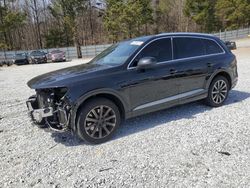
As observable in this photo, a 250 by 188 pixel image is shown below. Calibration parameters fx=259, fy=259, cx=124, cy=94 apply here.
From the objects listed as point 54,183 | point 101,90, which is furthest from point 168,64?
point 54,183

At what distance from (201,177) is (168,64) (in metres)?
2.37

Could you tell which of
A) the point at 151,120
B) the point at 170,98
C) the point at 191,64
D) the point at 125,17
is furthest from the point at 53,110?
the point at 125,17

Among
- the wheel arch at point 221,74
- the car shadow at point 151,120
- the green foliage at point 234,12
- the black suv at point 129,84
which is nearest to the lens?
the black suv at point 129,84

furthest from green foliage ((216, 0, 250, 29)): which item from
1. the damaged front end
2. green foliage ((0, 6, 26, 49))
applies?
the damaged front end

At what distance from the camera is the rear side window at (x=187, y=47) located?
516 centimetres

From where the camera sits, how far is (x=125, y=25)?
124ft

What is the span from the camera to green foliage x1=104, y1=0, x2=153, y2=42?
Answer: 36812 millimetres

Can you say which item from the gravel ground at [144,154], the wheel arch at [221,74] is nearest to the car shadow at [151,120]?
the gravel ground at [144,154]

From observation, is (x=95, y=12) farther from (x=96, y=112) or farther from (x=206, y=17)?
(x=96, y=112)

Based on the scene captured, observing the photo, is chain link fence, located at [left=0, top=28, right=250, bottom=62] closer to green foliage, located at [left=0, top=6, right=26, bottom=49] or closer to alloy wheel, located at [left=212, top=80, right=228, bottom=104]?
green foliage, located at [left=0, top=6, right=26, bottom=49]

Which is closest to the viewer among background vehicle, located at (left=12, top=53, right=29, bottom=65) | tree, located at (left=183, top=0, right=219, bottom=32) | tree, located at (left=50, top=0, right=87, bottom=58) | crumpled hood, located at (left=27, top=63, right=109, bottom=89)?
crumpled hood, located at (left=27, top=63, right=109, bottom=89)

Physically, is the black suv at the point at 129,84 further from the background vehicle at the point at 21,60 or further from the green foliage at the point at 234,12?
Result: the green foliage at the point at 234,12

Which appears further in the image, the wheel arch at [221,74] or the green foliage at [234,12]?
the green foliage at [234,12]

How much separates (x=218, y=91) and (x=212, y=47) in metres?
0.99
